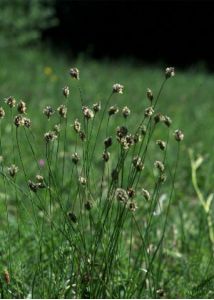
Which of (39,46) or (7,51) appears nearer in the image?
(7,51)

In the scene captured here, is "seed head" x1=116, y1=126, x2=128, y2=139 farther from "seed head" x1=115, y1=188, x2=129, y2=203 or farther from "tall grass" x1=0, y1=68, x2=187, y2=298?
"seed head" x1=115, y1=188, x2=129, y2=203

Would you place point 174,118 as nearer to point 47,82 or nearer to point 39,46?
point 47,82

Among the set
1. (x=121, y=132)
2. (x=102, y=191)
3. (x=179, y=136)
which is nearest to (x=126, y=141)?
(x=121, y=132)

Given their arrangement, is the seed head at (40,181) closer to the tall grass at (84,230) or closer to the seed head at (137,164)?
the tall grass at (84,230)

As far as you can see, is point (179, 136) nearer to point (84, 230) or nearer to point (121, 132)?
point (121, 132)

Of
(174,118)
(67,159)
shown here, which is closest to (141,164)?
(67,159)

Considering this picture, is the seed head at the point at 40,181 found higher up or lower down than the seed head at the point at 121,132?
lower down

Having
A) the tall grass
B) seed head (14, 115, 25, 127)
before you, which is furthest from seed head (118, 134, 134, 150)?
seed head (14, 115, 25, 127)

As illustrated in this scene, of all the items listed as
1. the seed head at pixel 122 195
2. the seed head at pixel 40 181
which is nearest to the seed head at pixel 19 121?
the seed head at pixel 40 181
